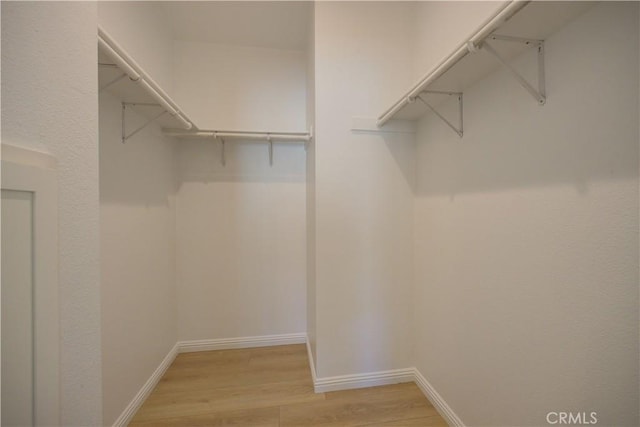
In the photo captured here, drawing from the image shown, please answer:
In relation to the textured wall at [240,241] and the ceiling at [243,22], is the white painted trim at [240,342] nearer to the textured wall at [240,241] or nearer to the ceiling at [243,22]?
the textured wall at [240,241]

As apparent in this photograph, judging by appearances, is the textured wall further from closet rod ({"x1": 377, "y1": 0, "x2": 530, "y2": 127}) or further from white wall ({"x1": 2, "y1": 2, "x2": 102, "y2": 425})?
white wall ({"x1": 2, "y1": 2, "x2": 102, "y2": 425})

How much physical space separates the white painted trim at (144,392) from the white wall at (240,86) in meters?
1.89

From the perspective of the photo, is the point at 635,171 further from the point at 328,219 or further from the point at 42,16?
the point at 42,16

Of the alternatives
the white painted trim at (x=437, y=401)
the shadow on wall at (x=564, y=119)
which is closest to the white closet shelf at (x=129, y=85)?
the shadow on wall at (x=564, y=119)

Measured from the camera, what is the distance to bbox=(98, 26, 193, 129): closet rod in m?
0.79

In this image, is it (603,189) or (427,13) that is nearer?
(603,189)

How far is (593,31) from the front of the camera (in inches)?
28.1

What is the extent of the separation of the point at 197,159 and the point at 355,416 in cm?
215

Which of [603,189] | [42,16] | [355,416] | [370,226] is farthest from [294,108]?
[355,416]

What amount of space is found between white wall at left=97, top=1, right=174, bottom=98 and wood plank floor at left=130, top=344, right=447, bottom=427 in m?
2.09

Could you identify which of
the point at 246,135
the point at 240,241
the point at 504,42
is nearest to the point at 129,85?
the point at 246,135

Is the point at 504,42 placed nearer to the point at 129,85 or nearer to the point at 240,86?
the point at 129,85

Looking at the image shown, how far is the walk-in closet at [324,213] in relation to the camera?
567mm

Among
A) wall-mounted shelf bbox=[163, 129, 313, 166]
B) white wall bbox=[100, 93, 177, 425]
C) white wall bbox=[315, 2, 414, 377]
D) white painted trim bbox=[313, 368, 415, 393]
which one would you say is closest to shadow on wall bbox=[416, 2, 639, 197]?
white wall bbox=[315, 2, 414, 377]
